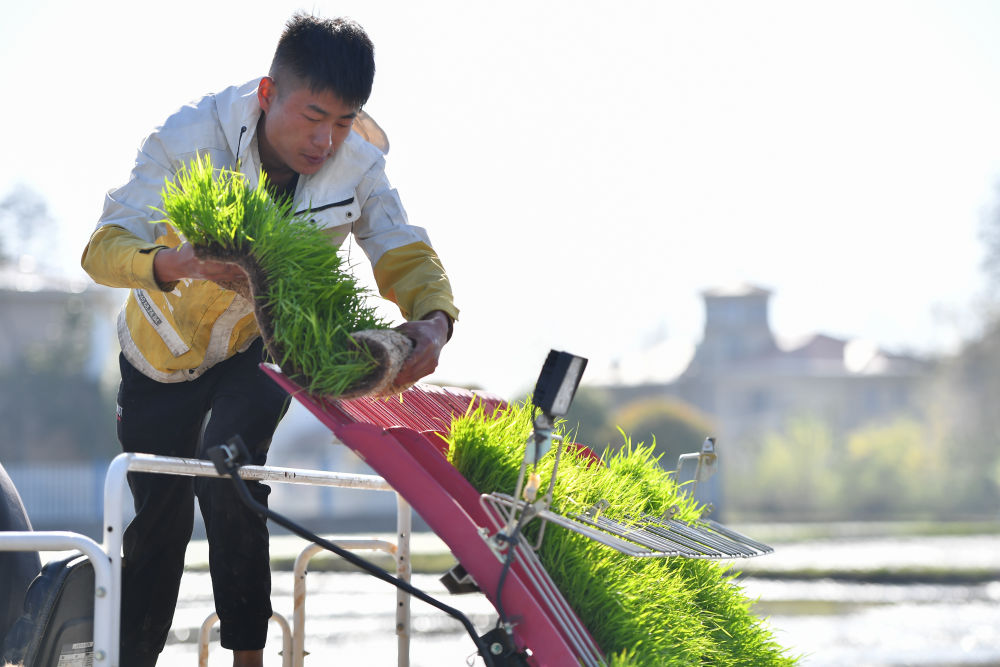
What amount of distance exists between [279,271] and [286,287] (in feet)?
0.11

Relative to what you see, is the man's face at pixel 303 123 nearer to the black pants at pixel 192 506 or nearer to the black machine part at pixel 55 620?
the black pants at pixel 192 506

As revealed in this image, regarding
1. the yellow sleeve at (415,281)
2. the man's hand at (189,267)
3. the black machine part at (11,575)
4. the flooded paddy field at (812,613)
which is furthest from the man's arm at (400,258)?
the flooded paddy field at (812,613)

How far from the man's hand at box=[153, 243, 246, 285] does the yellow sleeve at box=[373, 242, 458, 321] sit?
618mm

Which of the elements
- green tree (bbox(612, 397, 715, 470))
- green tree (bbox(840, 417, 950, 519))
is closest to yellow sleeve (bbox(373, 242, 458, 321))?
green tree (bbox(612, 397, 715, 470))

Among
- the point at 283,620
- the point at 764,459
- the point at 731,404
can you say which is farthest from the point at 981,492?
the point at 283,620

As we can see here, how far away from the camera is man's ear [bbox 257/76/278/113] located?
257 centimetres

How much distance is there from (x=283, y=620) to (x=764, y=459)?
36.5 m

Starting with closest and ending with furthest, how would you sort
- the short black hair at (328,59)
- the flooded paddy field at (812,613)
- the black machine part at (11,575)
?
the black machine part at (11,575)
the short black hair at (328,59)
the flooded paddy field at (812,613)

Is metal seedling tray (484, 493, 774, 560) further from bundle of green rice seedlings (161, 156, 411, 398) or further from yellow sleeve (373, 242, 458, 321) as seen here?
yellow sleeve (373, 242, 458, 321)

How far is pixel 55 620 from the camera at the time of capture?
1.97 m

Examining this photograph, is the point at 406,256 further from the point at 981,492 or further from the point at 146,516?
the point at 981,492

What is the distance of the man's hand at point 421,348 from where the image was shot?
2088mm

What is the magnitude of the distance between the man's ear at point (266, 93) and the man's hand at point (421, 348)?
2.40 ft

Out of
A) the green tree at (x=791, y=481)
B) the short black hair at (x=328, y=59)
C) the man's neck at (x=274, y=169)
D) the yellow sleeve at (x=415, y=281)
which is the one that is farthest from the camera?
the green tree at (x=791, y=481)
